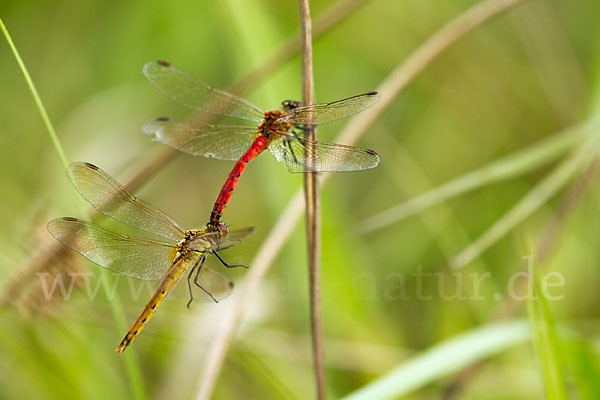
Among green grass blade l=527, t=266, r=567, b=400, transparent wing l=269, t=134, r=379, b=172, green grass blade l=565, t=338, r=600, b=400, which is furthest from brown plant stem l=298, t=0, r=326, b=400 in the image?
green grass blade l=565, t=338, r=600, b=400

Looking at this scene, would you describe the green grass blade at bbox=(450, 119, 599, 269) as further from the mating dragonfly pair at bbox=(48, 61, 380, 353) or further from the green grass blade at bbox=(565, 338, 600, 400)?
the mating dragonfly pair at bbox=(48, 61, 380, 353)

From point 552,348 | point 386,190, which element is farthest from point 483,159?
point 552,348

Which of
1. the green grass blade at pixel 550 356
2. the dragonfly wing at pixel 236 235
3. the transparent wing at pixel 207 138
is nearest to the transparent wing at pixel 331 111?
the transparent wing at pixel 207 138

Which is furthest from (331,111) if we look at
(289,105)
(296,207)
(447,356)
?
(447,356)

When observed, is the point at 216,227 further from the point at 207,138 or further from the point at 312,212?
the point at 207,138

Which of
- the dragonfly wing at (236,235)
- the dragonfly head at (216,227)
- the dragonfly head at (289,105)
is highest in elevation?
the dragonfly head at (289,105)

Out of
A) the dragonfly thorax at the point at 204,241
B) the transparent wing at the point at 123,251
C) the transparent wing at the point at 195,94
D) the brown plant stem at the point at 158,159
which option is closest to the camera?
the dragonfly thorax at the point at 204,241

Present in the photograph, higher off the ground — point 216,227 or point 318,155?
point 318,155

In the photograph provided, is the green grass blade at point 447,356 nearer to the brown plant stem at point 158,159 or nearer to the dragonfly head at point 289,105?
the dragonfly head at point 289,105

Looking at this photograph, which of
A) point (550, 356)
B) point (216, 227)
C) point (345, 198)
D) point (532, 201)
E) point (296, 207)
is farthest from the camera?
point (345, 198)
